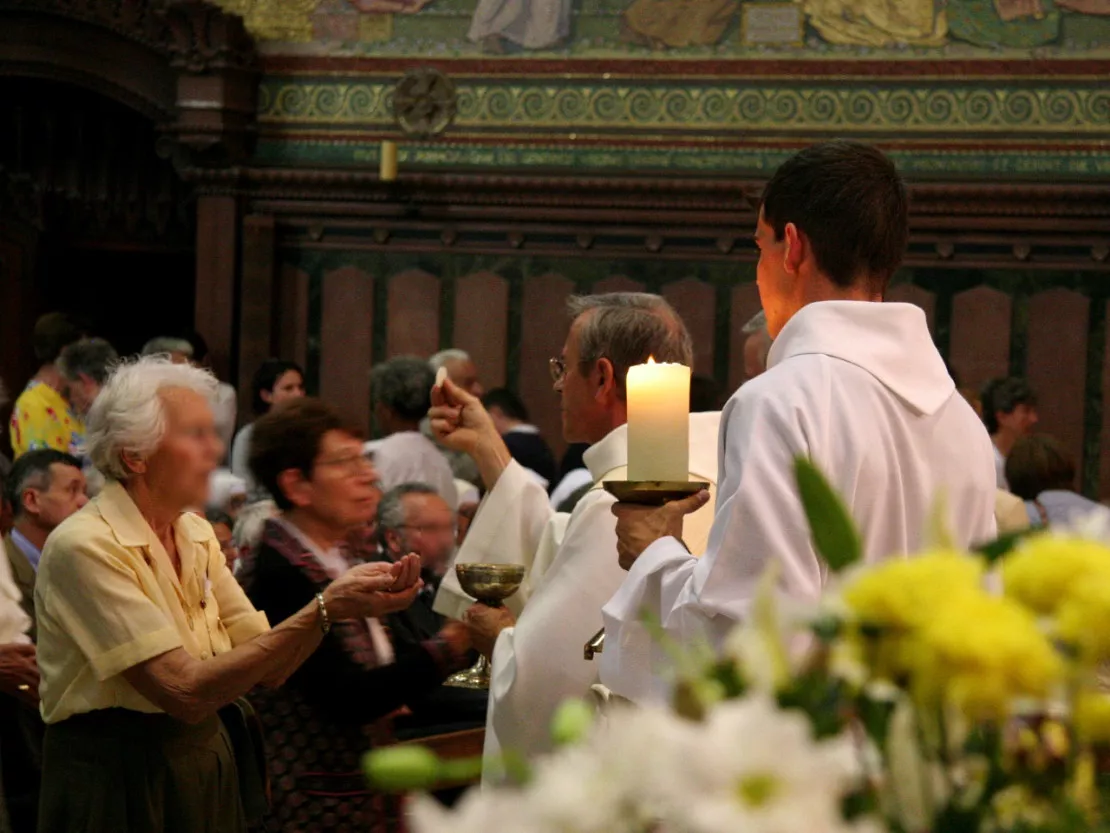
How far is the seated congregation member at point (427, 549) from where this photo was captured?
5.07m

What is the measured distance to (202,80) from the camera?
10.9m

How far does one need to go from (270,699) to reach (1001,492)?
11.9ft

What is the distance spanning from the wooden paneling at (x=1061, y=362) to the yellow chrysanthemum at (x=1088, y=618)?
31.0 feet

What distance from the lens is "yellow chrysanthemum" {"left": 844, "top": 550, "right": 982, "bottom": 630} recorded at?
1.01m

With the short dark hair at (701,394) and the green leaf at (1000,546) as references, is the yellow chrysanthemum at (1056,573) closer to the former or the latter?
the green leaf at (1000,546)

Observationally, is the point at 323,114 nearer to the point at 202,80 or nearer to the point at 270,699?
the point at 202,80

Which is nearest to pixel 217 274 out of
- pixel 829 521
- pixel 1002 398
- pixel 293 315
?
pixel 293 315

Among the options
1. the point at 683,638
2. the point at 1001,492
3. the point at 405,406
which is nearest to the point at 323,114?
the point at 405,406

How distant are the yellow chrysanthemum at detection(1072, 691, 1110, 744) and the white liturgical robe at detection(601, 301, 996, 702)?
1249 millimetres

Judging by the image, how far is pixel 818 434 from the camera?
246cm

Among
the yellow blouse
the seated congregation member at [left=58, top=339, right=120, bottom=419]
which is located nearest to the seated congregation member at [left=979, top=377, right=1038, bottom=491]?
the seated congregation member at [left=58, top=339, right=120, bottom=419]

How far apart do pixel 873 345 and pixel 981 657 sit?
5.52 feet

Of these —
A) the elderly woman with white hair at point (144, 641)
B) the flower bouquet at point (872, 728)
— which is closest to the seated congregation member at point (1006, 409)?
the elderly woman with white hair at point (144, 641)

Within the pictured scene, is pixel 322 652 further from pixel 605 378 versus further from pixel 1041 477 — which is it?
pixel 1041 477
